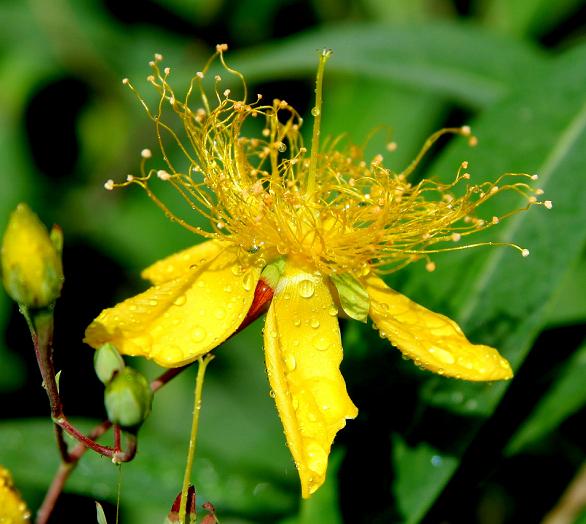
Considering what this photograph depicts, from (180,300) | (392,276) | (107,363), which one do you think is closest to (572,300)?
(392,276)

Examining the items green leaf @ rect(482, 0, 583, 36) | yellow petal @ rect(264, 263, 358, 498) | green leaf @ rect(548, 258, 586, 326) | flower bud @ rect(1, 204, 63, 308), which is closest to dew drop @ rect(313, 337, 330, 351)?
yellow petal @ rect(264, 263, 358, 498)

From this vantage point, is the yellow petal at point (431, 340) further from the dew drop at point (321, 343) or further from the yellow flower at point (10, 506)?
the yellow flower at point (10, 506)

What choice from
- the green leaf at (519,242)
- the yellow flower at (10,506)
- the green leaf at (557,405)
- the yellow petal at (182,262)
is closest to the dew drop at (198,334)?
the yellow petal at (182,262)

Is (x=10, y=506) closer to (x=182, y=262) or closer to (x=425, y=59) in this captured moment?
(x=182, y=262)

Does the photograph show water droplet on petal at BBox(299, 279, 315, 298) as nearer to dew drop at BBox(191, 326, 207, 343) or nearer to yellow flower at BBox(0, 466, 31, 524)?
dew drop at BBox(191, 326, 207, 343)

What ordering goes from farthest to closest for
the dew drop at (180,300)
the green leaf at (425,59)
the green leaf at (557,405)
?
the green leaf at (425,59), the green leaf at (557,405), the dew drop at (180,300)

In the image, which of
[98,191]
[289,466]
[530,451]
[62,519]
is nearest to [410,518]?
[289,466]

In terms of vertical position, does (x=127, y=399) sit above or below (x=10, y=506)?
above
